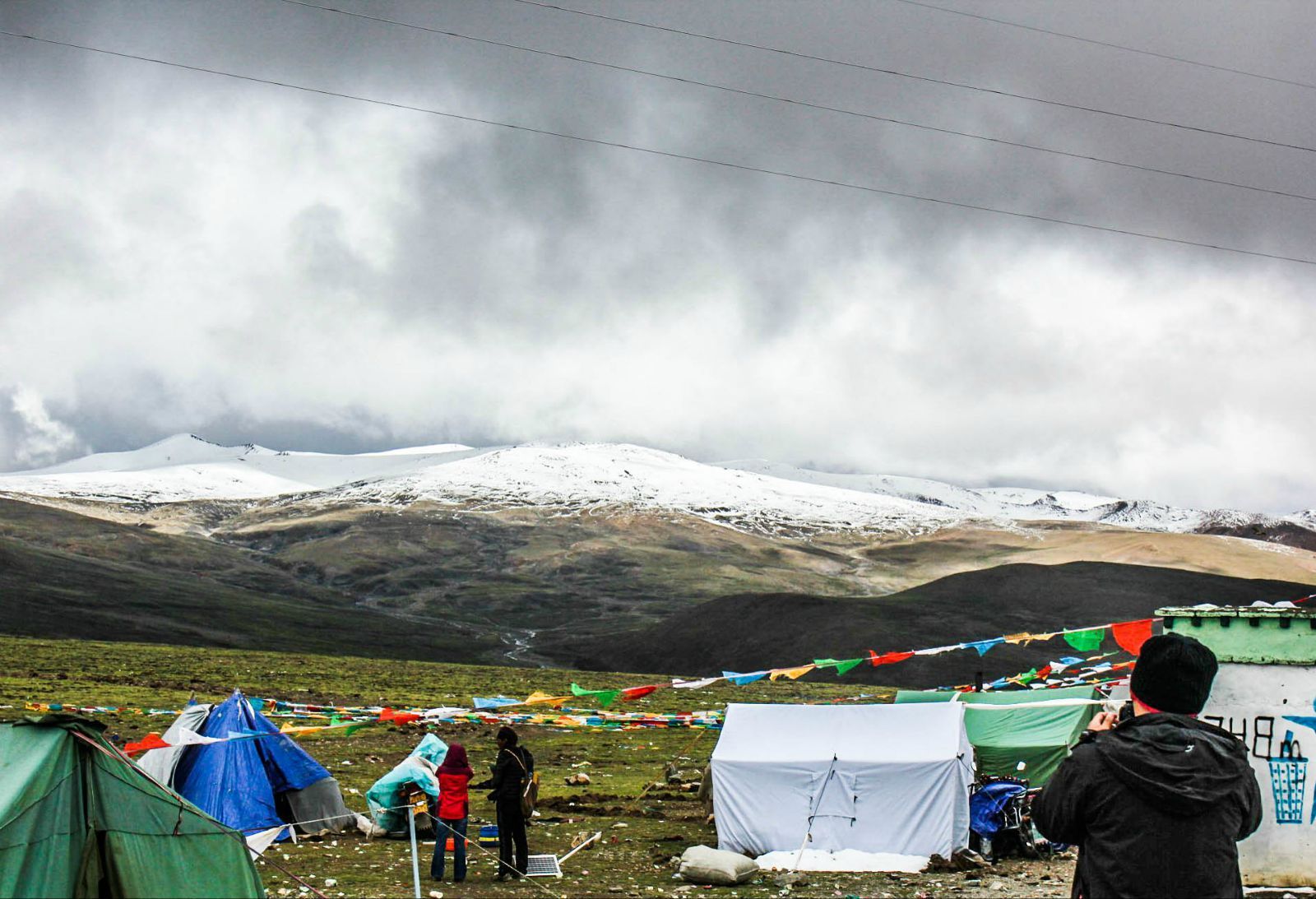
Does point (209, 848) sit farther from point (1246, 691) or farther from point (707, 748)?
point (707, 748)

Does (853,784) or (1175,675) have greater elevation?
(1175,675)

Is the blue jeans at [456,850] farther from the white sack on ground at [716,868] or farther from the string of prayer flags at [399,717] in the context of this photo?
the white sack on ground at [716,868]

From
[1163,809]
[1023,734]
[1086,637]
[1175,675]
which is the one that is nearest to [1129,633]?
[1086,637]

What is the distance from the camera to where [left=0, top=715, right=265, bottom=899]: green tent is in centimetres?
1048

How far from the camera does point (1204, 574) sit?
184500mm

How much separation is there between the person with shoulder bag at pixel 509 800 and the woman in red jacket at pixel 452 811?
1.82 ft

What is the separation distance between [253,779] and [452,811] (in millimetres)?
5339

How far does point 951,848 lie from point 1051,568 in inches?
6643

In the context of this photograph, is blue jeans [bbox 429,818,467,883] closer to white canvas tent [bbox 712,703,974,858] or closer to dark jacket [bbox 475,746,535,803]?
dark jacket [bbox 475,746,535,803]

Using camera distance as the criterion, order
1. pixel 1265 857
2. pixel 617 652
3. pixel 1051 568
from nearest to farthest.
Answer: pixel 1265 857 < pixel 617 652 < pixel 1051 568

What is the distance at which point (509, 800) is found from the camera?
746 inches

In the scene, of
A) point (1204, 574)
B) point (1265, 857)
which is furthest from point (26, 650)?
point (1204, 574)

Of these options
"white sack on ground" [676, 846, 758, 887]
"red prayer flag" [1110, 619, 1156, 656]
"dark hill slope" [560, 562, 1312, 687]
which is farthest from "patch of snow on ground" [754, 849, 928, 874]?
"dark hill slope" [560, 562, 1312, 687]

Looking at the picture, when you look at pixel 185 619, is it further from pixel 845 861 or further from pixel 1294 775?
pixel 1294 775
